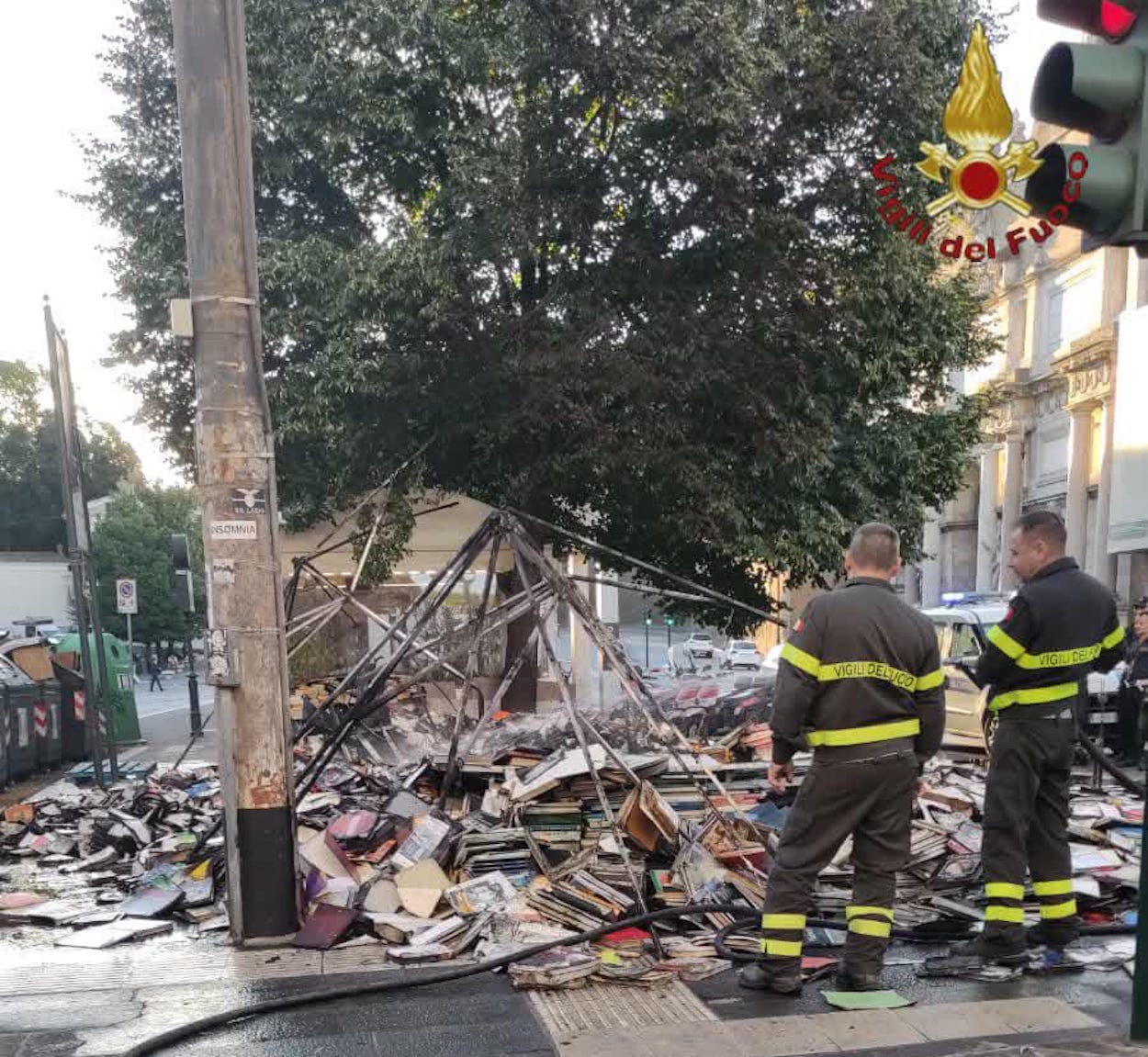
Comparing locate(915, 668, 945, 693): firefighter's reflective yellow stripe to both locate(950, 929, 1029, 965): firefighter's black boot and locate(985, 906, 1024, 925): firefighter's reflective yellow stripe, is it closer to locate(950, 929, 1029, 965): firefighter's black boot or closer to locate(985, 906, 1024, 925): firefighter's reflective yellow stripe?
locate(985, 906, 1024, 925): firefighter's reflective yellow stripe

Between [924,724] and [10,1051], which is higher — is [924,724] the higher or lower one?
the higher one

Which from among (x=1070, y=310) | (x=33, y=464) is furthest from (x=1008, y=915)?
(x=33, y=464)

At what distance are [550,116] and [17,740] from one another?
8.97 meters

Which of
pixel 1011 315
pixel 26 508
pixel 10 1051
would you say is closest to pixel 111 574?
pixel 26 508

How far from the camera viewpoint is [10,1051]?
4016 mm

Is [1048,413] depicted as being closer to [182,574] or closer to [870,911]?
[182,574]

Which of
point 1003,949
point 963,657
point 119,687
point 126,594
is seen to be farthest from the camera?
point 126,594

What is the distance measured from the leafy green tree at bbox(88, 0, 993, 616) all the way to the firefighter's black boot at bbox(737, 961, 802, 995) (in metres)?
7.18

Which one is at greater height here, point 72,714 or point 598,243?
point 598,243

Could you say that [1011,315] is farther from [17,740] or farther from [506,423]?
[17,740]

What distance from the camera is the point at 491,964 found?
4758mm

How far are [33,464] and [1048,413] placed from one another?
46.1m

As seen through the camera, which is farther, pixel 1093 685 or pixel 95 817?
pixel 1093 685

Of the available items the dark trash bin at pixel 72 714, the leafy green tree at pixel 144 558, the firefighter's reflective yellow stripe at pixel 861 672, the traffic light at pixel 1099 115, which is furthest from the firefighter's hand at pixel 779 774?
the leafy green tree at pixel 144 558
